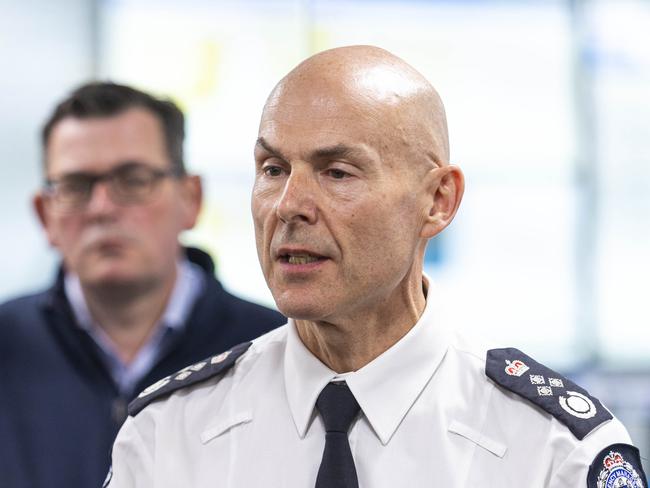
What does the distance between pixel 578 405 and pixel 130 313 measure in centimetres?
123

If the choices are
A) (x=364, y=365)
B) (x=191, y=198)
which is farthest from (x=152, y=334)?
(x=364, y=365)

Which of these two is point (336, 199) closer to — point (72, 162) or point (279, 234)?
point (279, 234)

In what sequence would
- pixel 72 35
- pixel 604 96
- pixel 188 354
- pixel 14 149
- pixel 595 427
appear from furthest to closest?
pixel 604 96
pixel 72 35
pixel 14 149
pixel 188 354
pixel 595 427

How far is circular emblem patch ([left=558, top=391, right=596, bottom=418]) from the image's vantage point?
4.50 feet

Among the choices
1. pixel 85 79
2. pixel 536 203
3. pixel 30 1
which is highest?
pixel 30 1

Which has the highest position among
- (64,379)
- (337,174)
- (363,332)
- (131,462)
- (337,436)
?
(337,174)

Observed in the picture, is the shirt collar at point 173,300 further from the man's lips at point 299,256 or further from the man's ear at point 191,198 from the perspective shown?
the man's lips at point 299,256

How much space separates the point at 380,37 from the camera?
4.40m

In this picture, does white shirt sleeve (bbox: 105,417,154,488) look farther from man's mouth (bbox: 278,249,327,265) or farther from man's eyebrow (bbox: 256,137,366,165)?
man's eyebrow (bbox: 256,137,366,165)

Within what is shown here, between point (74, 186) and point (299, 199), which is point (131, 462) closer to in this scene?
point (299, 199)

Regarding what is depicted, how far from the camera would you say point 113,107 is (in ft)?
7.86

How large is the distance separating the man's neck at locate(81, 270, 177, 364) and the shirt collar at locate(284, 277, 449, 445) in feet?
3.00

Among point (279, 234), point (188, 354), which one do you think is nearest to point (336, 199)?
point (279, 234)

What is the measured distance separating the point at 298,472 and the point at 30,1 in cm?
293
